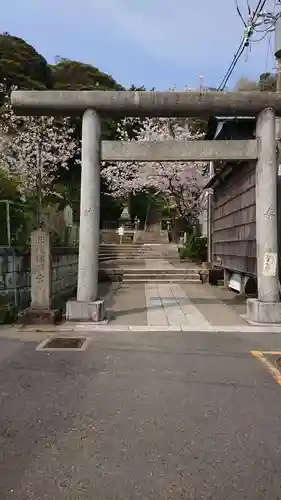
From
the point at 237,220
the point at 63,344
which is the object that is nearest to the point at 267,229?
the point at 237,220

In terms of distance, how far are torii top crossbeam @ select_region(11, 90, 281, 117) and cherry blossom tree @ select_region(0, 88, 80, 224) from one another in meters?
13.6

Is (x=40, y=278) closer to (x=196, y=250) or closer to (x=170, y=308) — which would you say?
(x=170, y=308)

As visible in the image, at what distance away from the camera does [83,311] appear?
956 cm

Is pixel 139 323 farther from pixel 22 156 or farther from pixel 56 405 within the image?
pixel 22 156

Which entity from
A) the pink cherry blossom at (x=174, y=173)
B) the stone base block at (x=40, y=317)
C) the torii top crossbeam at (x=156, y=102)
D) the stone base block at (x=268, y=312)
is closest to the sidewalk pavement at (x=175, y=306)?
the stone base block at (x=268, y=312)

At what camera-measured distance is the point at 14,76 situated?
36.6m

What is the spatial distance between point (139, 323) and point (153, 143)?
12.2 ft

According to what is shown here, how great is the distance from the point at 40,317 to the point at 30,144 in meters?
18.9

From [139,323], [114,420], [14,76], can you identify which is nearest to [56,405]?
[114,420]

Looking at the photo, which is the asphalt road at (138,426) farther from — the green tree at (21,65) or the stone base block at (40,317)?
the green tree at (21,65)

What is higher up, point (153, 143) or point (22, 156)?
point (22, 156)

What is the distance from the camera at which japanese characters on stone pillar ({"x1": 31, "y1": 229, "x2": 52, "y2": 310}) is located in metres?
9.61

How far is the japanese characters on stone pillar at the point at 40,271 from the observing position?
9.61m

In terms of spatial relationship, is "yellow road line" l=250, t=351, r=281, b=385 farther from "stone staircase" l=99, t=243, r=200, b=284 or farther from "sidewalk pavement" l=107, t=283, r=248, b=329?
"stone staircase" l=99, t=243, r=200, b=284
